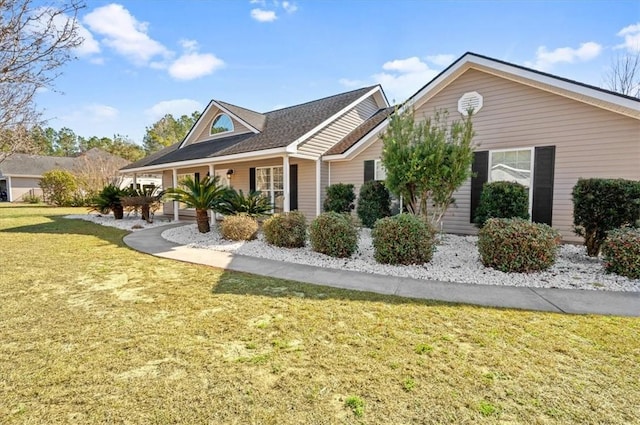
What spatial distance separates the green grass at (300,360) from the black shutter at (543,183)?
5.18 metres

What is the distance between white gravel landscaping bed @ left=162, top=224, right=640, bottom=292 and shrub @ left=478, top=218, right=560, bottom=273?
0.53 ft

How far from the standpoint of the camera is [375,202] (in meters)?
9.76

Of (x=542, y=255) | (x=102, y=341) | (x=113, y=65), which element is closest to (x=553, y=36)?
(x=542, y=255)

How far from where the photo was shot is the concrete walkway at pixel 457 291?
4.01 m

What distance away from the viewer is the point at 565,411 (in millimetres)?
2076

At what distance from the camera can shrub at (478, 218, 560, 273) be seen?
5320 millimetres

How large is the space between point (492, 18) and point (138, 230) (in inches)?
546

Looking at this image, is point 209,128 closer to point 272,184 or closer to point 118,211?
point 272,184

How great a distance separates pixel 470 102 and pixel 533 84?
158 cm

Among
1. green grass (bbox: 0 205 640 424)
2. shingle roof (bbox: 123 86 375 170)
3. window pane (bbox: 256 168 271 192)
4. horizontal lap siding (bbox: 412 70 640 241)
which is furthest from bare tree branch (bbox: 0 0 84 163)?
horizontal lap siding (bbox: 412 70 640 241)

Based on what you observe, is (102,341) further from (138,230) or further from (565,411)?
(138,230)

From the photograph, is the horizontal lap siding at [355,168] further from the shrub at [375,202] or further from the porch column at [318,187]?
the shrub at [375,202]

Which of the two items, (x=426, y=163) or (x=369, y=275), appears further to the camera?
(x=426, y=163)

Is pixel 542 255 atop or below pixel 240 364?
atop
